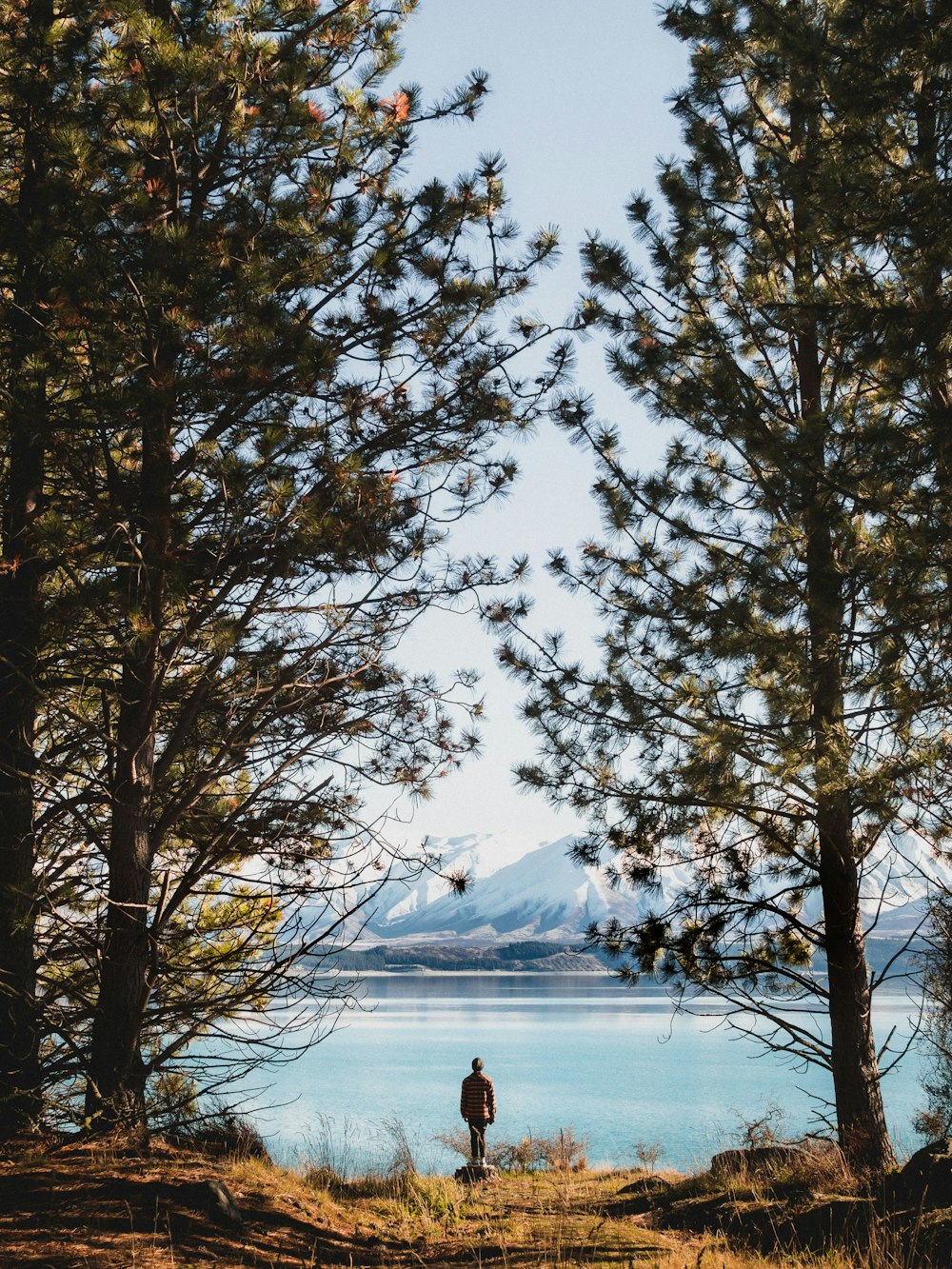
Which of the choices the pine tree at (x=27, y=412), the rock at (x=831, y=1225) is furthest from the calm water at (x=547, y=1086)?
the pine tree at (x=27, y=412)

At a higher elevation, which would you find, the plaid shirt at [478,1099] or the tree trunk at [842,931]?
the tree trunk at [842,931]

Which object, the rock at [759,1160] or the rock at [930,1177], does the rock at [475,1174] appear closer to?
the rock at [759,1160]

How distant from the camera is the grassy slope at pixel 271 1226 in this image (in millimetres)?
4617

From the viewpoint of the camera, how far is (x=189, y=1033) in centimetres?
588

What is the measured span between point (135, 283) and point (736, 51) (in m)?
5.55

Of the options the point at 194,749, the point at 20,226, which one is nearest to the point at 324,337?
the point at 20,226

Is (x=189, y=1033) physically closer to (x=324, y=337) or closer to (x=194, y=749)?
(x=194, y=749)

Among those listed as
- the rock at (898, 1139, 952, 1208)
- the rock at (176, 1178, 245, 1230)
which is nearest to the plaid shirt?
the rock at (898, 1139, 952, 1208)

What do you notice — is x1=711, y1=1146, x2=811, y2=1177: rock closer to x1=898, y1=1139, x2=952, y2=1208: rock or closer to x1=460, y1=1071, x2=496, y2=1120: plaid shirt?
x1=898, y1=1139, x2=952, y2=1208: rock

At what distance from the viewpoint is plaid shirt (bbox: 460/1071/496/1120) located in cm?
1117

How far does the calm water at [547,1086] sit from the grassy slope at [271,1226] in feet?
1.96

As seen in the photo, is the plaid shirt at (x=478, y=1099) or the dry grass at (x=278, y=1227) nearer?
the dry grass at (x=278, y=1227)

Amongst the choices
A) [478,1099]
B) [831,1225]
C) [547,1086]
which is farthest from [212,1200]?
[547,1086]

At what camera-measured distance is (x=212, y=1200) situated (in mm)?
5254
